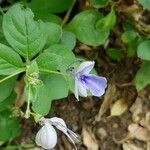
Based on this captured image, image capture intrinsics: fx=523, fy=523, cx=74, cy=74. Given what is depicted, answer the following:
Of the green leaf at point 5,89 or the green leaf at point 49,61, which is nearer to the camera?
the green leaf at point 49,61

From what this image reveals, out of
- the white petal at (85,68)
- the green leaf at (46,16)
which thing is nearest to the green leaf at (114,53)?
the green leaf at (46,16)

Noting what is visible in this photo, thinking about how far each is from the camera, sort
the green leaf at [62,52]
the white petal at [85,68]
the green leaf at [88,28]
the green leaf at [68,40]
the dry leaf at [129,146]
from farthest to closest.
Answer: the dry leaf at [129,146] < the green leaf at [88,28] < the green leaf at [68,40] < the green leaf at [62,52] < the white petal at [85,68]

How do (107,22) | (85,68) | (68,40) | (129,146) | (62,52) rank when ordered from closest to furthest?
1. (85,68)
2. (62,52)
3. (68,40)
4. (107,22)
5. (129,146)

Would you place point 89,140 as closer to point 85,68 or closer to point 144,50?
point 144,50

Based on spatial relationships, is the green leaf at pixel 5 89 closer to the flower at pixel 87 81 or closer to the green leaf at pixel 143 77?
the flower at pixel 87 81

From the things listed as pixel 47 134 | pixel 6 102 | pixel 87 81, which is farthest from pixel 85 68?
pixel 6 102

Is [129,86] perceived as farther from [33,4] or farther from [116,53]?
[33,4]

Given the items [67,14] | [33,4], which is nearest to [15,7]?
[33,4]
